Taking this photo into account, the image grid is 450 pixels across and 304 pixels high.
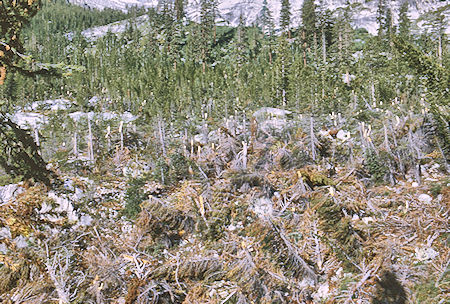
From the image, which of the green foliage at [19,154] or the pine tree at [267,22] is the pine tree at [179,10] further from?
the green foliage at [19,154]

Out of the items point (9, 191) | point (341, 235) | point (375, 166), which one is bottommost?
point (341, 235)

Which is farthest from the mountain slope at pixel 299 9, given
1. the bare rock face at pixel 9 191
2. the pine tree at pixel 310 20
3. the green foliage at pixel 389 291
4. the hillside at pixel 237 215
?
the green foliage at pixel 389 291

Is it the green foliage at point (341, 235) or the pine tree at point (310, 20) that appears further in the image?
the pine tree at point (310, 20)

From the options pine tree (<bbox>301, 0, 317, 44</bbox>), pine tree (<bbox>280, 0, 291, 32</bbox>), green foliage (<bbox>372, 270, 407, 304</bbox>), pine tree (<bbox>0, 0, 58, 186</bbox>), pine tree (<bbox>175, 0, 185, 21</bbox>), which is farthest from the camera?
pine tree (<bbox>175, 0, 185, 21</bbox>)

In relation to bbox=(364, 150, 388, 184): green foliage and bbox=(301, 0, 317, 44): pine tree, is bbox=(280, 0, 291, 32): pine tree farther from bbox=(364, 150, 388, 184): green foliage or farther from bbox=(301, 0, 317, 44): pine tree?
bbox=(364, 150, 388, 184): green foliage

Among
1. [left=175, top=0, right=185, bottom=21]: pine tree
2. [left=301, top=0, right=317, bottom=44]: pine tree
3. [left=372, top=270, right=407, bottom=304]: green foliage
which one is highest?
[left=175, top=0, right=185, bottom=21]: pine tree

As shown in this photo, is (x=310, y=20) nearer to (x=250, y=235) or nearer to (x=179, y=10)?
(x=179, y=10)

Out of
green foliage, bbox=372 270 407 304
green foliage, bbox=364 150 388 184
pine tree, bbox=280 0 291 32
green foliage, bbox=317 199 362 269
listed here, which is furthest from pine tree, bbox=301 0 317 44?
green foliage, bbox=372 270 407 304

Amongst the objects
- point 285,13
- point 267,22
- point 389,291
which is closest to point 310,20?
point 285,13

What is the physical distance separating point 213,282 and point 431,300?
4829mm

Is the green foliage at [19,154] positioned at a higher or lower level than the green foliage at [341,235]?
higher

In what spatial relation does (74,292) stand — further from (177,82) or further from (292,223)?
(177,82)

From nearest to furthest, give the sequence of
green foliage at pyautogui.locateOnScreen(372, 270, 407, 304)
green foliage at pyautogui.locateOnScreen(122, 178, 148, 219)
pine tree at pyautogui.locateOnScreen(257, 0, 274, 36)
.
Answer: green foliage at pyautogui.locateOnScreen(372, 270, 407, 304) → green foliage at pyautogui.locateOnScreen(122, 178, 148, 219) → pine tree at pyautogui.locateOnScreen(257, 0, 274, 36)

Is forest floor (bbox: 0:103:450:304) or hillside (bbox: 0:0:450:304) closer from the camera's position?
hillside (bbox: 0:0:450:304)
